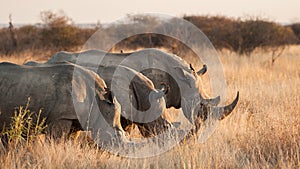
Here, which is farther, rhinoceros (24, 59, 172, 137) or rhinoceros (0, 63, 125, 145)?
rhinoceros (24, 59, 172, 137)

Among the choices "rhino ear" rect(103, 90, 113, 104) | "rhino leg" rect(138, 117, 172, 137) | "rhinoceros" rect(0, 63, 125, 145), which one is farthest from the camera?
"rhino leg" rect(138, 117, 172, 137)

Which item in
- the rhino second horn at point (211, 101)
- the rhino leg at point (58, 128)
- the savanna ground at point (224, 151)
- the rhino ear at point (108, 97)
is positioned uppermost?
the rhino ear at point (108, 97)

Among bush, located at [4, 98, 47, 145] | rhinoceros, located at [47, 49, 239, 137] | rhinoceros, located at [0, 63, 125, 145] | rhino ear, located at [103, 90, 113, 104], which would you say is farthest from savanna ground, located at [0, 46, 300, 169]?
rhino ear, located at [103, 90, 113, 104]

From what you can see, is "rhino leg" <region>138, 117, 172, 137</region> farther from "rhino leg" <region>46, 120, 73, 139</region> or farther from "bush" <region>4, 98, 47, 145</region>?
"bush" <region>4, 98, 47, 145</region>

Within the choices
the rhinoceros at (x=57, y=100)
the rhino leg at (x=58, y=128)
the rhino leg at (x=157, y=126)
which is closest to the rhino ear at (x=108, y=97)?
the rhinoceros at (x=57, y=100)

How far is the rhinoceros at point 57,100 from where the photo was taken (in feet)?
15.3

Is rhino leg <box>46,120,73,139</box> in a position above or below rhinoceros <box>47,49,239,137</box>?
below

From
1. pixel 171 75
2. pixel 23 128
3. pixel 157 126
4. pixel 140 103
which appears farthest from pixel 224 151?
pixel 171 75

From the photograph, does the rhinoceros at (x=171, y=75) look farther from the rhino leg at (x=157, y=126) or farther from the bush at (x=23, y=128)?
the bush at (x=23, y=128)

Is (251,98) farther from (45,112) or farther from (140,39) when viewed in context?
(140,39)

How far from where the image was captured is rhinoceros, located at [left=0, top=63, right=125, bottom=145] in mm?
4664

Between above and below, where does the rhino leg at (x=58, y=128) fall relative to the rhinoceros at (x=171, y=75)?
below

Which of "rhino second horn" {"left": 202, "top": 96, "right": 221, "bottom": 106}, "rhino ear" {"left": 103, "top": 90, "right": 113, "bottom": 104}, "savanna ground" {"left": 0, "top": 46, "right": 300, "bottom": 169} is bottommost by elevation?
"savanna ground" {"left": 0, "top": 46, "right": 300, "bottom": 169}

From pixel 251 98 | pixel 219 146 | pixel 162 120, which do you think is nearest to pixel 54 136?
pixel 162 120
